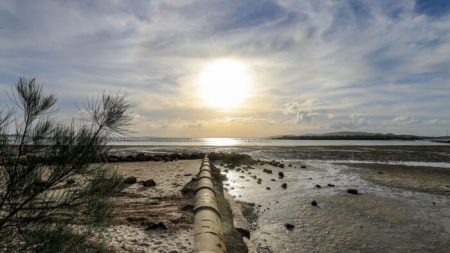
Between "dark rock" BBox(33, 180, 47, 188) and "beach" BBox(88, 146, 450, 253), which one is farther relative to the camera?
"beach" BBox(88, 146, 450, 253)

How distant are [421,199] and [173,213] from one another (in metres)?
11.2

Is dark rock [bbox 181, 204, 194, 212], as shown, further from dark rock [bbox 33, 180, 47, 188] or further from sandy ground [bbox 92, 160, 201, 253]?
dark rock [bbox 33, 180, 47, 188]

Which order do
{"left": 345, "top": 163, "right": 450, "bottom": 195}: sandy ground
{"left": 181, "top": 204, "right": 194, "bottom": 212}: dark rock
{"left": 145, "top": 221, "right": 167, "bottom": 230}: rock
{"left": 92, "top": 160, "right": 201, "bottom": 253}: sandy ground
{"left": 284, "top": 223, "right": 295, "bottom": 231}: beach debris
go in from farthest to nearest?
{"left": 345, "top": 163, "right": 450, "bottom": 195}: sandy ground → {"left": 284, "top": 223, "right": 295, "bottom": 231}: beach debris → {"left": 181, "top": 204, "right": 194, "bottom": 212}: dark rock → {"left": 145, "top": 221, "right": 167, "bottom": 230}: rock → {"left": 92, "top": 160, "right": 201, "bottom": 253}: sandy ground

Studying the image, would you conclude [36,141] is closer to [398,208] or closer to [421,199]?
[398,208]

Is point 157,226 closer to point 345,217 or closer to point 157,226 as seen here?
point 157,226

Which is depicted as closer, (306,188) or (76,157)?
(76,157)

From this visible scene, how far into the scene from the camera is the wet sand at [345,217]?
27.5 feet

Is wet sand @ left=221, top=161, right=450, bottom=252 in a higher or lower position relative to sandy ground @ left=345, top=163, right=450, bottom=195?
lower

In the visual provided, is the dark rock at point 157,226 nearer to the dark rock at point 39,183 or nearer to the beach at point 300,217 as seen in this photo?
the beach at point 300,217

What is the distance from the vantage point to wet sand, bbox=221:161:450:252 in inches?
329

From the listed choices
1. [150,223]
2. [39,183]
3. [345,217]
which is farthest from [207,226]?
[345,217]

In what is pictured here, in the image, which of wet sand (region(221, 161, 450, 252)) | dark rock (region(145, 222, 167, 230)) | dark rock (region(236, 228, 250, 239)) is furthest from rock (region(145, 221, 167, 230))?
wet sand (region(221, 161, 450, 252))

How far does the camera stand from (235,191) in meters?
15.0

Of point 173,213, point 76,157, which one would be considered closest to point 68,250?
point 76,157
